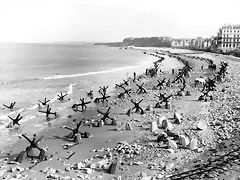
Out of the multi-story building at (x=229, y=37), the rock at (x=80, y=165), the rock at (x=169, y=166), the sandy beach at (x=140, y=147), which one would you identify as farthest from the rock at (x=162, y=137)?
the multi-story building at (x=229, y=37)

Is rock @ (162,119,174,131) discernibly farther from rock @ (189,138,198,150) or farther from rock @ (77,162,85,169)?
rock @ (77,162,85,169)

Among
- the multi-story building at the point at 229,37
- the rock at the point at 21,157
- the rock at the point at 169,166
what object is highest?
the multi-story building at the point at 229,37

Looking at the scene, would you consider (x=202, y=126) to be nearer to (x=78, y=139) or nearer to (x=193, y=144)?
(x=193, y=144)

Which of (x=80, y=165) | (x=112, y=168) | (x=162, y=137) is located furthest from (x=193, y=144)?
(x=80, y=165)

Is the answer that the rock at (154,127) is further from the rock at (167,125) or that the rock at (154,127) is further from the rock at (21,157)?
the rock at (21,157)

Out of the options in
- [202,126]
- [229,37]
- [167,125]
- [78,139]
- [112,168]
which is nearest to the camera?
[112,168]

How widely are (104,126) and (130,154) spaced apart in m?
6.00

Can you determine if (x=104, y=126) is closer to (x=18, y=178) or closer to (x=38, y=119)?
(x=38, y=119)

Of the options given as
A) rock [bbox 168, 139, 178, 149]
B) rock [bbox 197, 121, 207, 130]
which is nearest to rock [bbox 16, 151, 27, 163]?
rock [bbox 168, 139, 178, 149]

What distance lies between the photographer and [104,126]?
21078mm

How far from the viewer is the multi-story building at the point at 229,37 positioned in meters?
139

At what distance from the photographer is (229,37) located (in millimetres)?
141000

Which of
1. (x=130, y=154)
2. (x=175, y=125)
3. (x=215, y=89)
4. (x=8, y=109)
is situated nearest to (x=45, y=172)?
(x=130, y=154)

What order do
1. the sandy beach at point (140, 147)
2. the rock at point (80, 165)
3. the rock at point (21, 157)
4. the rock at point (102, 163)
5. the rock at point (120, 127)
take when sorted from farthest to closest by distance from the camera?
the rock at point (120, 127), the rock at point (21, 157), the rock at point (102, 163), the rock at point (80, 165), the sandy beach at point (140, 147)
